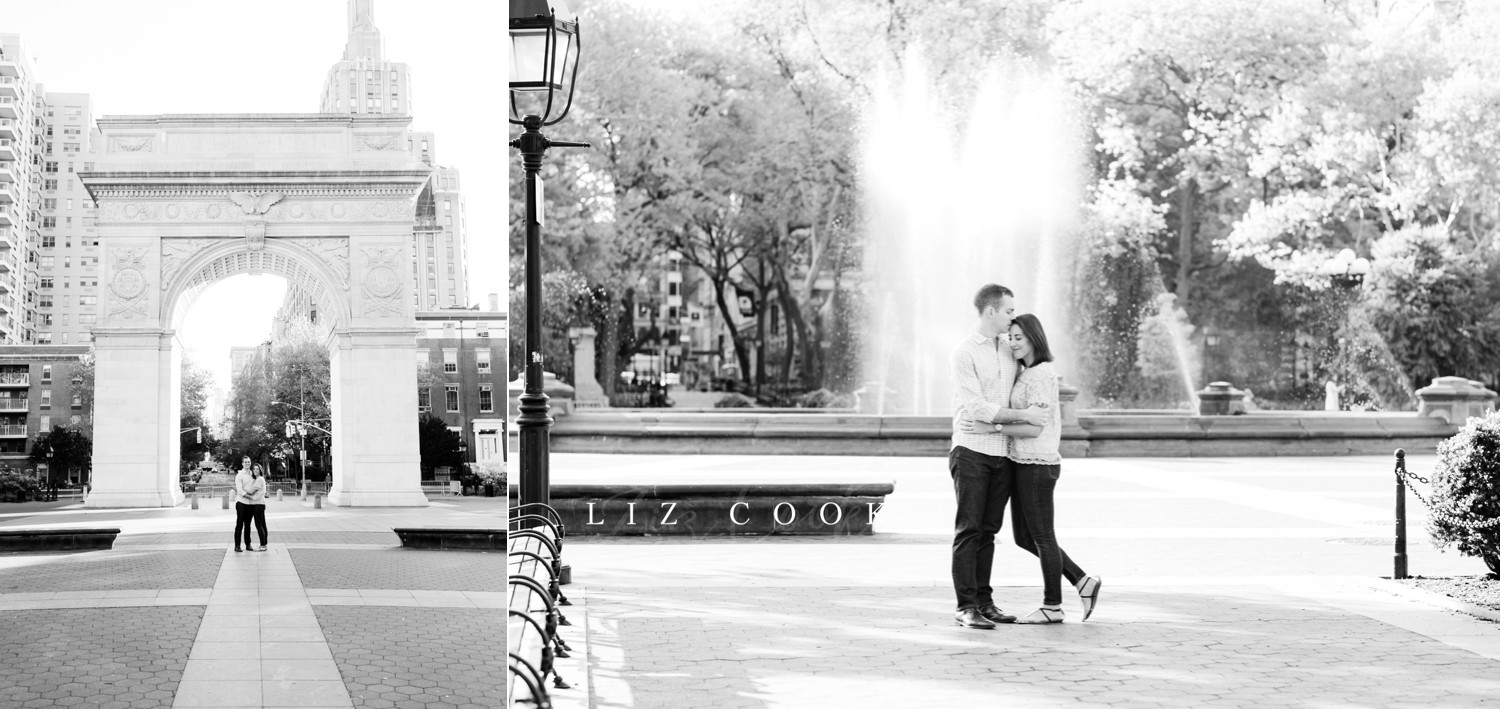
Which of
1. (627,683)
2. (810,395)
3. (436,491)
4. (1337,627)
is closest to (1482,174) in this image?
(810,395)

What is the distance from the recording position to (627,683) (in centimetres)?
545

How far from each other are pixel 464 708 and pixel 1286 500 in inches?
524

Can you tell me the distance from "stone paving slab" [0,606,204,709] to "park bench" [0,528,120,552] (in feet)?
0.43

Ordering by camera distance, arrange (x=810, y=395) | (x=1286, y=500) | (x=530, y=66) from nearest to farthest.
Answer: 1. (x=530, y=66)
2. (x=1286, y=500)
3. (x=810, y=395)

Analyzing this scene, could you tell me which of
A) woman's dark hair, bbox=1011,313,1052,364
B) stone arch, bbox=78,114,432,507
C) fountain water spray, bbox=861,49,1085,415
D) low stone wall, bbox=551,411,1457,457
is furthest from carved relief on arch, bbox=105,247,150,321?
fountain water spray, bbox=861,49,1085,415

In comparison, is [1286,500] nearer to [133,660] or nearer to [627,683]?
[627,683]

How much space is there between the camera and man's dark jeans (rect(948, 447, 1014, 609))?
6.75 meters

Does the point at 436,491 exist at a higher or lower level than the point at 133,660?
higher

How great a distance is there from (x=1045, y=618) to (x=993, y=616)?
0.33 metres

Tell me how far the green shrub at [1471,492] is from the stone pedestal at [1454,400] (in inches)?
652

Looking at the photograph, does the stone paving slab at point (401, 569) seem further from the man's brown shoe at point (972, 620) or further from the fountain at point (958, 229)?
the fountain at point (958, 229)

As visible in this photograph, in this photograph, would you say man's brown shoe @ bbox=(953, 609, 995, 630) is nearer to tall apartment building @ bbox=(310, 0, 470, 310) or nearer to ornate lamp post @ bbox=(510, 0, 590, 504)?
ornate lamp post @ bbox=(510, 0, 590, 504)

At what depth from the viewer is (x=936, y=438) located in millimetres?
21484

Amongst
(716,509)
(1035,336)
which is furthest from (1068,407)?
(1035,336)
